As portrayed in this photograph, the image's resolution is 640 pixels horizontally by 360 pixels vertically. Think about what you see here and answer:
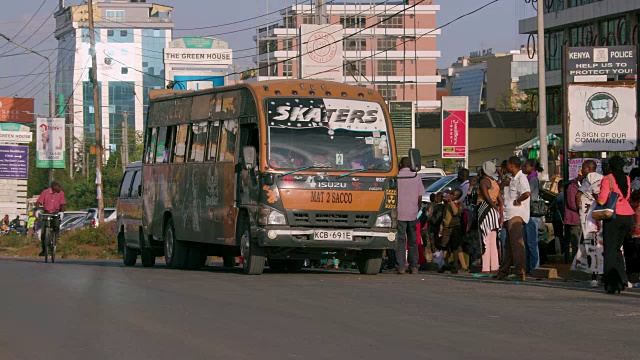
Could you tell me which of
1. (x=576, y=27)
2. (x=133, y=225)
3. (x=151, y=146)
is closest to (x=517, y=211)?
(x=151, y=146)

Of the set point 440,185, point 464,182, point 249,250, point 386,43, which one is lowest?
point 249,250

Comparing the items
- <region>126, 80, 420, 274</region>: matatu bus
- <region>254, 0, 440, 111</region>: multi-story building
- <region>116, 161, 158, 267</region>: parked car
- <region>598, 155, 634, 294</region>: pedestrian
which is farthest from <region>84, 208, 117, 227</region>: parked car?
<region>254, 0, 440, 111</region>: multi-story building

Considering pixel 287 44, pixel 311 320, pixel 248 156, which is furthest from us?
pixel 287 44

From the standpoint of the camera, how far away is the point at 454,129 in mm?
46125

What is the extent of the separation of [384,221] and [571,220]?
3.12m

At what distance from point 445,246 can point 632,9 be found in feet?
127

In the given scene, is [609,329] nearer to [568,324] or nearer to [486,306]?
[568,324]

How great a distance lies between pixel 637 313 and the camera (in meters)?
12.3

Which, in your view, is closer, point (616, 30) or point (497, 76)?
point (616, 30)

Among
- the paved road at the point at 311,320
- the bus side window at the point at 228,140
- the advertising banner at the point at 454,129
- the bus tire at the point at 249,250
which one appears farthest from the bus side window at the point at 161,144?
the advertising banner at the point at 454,129

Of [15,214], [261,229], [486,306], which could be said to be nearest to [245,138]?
[261,229]

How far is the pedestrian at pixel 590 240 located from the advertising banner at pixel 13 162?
61.0 m

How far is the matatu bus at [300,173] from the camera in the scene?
1822cm

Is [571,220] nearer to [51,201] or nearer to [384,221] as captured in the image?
[384,221]
